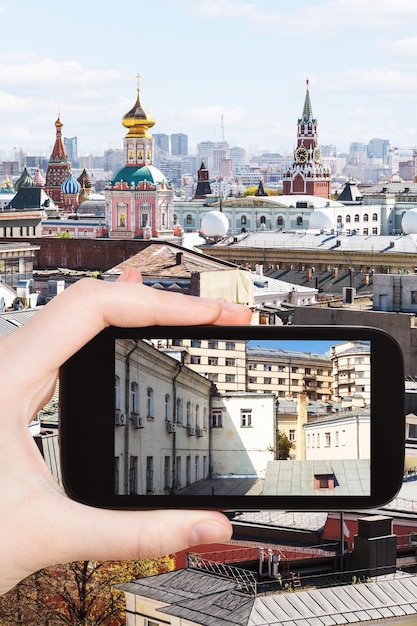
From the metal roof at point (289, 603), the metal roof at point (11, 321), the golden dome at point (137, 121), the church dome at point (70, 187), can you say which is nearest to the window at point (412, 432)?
the metal roof at point (289, 603)

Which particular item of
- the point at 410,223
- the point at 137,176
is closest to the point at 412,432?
the point at 410,223

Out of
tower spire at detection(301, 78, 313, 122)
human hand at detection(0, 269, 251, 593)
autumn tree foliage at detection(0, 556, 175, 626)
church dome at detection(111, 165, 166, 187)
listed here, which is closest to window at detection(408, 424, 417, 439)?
autumn tree foliage at detection(0, 556, 175, 626)

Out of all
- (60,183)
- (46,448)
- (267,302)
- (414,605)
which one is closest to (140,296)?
(414,605)

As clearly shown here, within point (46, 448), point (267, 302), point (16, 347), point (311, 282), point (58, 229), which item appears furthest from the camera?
point (58, 229)

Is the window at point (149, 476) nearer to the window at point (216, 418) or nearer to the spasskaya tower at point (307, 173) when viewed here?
the window at point (216, 418)

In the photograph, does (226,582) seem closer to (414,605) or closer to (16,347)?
(414,605)

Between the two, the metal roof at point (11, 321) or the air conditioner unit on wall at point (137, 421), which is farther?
the metal roof at point (11, 321)
